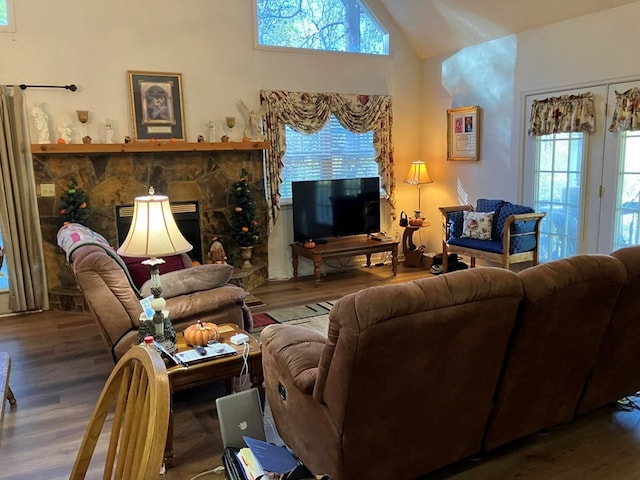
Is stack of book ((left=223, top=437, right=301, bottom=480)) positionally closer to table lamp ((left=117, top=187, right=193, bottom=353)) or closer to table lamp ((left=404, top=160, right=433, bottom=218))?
table lamp ((left=117, top=187, right=193, bottom=353))

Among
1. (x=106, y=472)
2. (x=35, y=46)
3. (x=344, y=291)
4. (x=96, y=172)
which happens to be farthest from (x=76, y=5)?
(x=106, y=472)

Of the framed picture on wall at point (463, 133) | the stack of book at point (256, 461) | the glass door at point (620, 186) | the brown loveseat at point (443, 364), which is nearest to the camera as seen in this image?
the brown loveseat at point (443, 364)

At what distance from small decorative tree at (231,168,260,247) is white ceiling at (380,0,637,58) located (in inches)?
116

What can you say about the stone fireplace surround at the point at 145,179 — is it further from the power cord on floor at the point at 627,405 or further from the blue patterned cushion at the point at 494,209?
the power cord on floor at the point at 627,405

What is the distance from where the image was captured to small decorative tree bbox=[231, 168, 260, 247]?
5691mm

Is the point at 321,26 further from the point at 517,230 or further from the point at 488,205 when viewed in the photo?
the point at 517,230

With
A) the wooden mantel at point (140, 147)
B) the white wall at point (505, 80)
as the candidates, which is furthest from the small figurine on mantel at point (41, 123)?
the white wall at point (505, 80)

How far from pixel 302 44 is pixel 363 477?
17.3 feet

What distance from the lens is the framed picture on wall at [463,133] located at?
6154 millimetres

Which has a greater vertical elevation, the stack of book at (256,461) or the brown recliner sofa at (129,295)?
the brown recliner sofa at (129,295)

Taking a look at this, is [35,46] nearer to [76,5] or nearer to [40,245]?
[76,5]

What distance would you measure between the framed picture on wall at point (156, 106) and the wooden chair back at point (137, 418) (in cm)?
457

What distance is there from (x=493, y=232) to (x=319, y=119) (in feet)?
8.04

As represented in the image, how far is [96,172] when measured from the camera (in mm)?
5199
